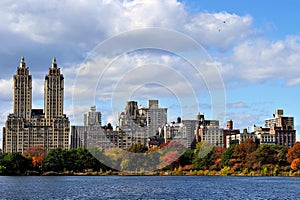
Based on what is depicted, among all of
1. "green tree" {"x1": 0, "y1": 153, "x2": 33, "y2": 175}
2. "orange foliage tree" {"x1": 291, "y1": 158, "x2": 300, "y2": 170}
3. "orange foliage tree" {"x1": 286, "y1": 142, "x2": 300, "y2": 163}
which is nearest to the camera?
"orange foliage tree" {"x1": 291, "y1": 158, "x2": 300, "y2": 170}

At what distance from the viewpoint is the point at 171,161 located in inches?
5433

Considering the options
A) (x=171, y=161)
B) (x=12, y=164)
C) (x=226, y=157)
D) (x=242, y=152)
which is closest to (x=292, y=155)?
(x=242, y=152)

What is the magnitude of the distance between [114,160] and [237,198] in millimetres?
79281

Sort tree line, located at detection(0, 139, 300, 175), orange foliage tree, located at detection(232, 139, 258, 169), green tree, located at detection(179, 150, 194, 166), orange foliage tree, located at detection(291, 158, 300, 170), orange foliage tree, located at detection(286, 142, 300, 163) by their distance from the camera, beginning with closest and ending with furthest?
orange foliage tree, located at detection(291, 158, 300, 170), orange foliage tree, located at detection(286, 142, 300, 163), tree line, located at detection(0, 139, 300, 175), orange foliage tree, located at detection(232, 139, 258, 169), green tree, located at detection(179, 150, 194, 166)

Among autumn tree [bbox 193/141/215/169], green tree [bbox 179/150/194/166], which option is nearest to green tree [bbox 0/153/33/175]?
green tree [bbox 179/150/194/166]

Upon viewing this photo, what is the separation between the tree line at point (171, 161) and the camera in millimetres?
123250

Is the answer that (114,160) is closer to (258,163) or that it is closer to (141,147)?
(141,147)

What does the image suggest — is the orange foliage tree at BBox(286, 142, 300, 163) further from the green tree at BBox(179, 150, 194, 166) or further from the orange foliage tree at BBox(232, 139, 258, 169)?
the green tree at BBox(179, 150, 194, 166)

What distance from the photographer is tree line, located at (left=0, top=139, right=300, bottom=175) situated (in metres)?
123

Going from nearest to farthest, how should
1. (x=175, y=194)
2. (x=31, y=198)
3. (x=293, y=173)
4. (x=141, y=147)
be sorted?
(x=31, y=198) < (x=175, y=194) < (x=293, y=173) < (x=141, y=147)

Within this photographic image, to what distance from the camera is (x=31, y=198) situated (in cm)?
6128

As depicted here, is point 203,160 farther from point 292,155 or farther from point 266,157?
point 292,155

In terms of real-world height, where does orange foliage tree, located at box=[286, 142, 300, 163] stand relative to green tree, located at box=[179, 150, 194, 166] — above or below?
above

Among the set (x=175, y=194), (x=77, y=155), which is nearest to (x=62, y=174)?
(x=77, y=155)
